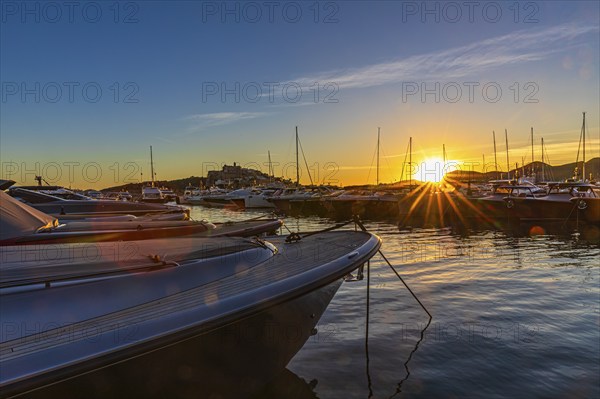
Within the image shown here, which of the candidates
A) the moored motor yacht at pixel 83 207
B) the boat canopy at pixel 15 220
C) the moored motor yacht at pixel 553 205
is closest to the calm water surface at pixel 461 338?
the boat canopy at pixel 15 220

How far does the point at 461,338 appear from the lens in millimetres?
7262

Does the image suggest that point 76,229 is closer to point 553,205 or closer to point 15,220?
point 15,220

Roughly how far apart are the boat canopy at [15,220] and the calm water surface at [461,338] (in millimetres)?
3709

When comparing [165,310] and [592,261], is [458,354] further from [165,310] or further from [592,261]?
[592,261]

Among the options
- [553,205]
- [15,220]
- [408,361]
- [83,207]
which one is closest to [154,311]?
[15,220]

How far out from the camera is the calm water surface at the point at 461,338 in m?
5.73

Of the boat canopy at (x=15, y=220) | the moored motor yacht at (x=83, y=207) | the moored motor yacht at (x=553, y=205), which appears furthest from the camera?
the moored motor yacht at (x=553, y=205)

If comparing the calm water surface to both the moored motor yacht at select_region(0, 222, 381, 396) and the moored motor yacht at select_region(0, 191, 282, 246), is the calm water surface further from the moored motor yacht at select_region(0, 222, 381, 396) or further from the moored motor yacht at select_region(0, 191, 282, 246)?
the moored motor yacht at select_region(0, 191, 282, 246)

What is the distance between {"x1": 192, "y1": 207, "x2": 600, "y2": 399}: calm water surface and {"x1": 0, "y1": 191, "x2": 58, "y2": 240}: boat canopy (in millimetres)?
3709

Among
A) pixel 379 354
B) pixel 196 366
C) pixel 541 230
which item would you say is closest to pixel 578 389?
pixel 379 354

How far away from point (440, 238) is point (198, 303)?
19.1 meters

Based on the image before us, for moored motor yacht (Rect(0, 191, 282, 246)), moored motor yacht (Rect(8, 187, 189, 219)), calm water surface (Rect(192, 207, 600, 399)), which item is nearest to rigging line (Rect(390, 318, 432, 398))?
calm water surface (Rect(192, 207, 600, 399))

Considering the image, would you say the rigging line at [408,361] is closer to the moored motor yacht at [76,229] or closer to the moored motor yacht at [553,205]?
the moored motor yacht at [76,229]

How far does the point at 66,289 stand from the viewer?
→ 12.7 feet
